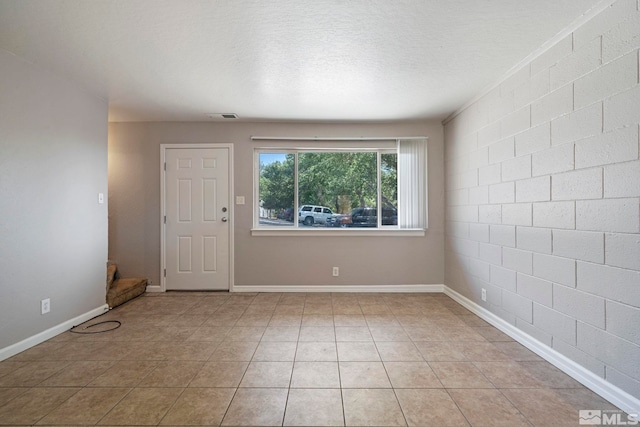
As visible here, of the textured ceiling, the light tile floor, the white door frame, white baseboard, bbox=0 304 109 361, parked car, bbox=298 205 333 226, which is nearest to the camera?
the light tile floor

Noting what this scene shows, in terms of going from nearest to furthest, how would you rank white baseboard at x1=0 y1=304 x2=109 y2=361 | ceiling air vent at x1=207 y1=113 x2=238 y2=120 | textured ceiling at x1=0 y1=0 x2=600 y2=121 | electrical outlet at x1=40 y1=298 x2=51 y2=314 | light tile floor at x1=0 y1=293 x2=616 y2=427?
light tile floor at x1=0 y1=293 x2=616 y2=427 < textured ceiling at x1=0 y1=0 x2=600 y2=121 < white baseboard at x1=0 y1=304 x2=109 y2=361 < electrical outlet at x1=40 y1=298 x2=51 y2=314 < ceiling air vent at x1=207 y1=113 x2=238 y2=120

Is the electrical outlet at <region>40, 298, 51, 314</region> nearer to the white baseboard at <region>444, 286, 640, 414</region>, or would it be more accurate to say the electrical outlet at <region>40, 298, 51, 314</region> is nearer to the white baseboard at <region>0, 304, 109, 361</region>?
the white baseboard at <region>0, 304, 109, 361</region>

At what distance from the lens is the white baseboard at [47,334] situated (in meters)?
2.22

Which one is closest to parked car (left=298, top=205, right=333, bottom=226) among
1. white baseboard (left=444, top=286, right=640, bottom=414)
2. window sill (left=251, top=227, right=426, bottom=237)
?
window sill (left=251, top=227, right=426, bottom=237)

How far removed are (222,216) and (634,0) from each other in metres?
4.11

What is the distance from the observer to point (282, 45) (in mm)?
2180

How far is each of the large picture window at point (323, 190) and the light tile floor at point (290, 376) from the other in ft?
4.76

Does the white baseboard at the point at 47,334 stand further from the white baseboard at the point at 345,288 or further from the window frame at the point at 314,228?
the window frame at the point at 314,228

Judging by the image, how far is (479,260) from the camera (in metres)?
3.10

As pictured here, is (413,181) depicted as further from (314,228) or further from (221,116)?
(221,116)

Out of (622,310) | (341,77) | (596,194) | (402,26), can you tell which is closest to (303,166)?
(341,77)

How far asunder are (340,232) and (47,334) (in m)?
3.18

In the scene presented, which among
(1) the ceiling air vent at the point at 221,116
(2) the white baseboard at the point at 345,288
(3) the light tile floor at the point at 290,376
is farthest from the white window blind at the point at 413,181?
(1) the ceiling air vent at the point at 221,116

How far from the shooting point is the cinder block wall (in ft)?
5.24
